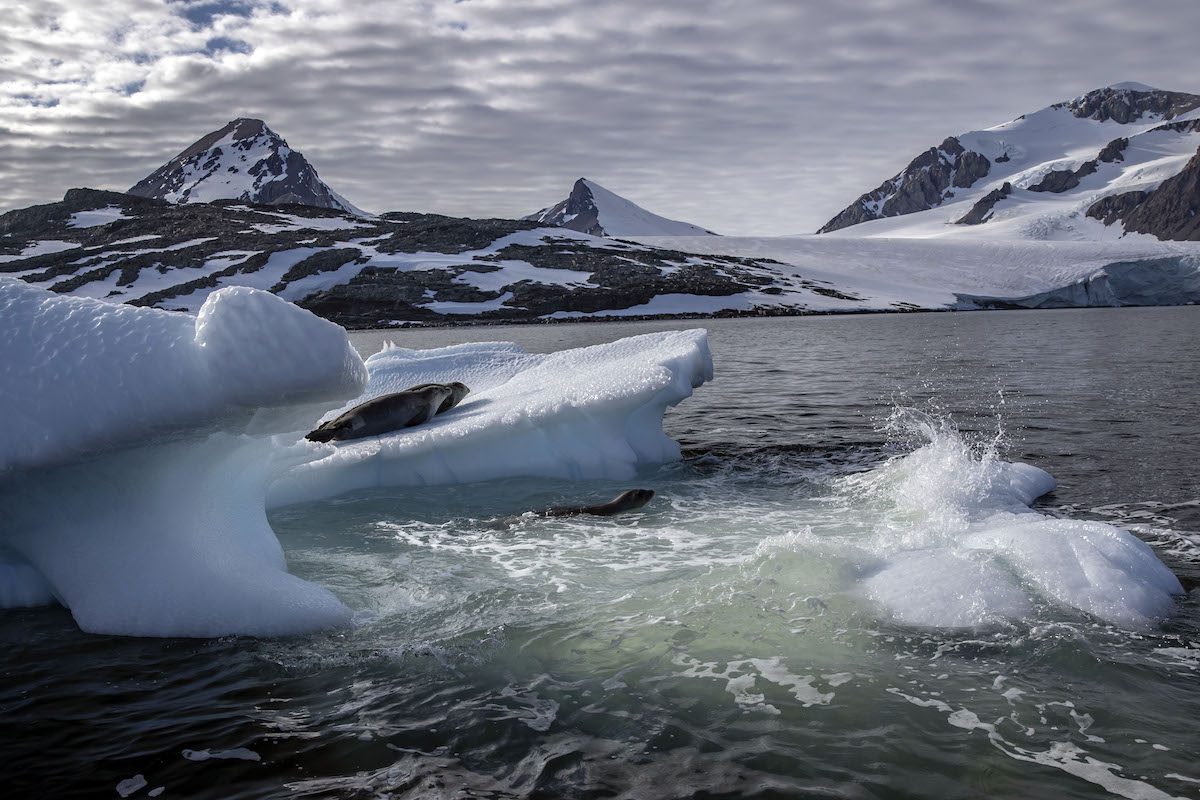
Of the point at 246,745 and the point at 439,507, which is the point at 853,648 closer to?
the point at 246,745

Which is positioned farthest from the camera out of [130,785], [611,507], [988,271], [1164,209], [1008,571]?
[1164,209]

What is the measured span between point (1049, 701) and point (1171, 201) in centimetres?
19027

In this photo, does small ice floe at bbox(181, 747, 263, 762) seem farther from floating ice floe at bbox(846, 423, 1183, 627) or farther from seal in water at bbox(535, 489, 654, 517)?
seal in water at bbox(535, 489, 654, 517)

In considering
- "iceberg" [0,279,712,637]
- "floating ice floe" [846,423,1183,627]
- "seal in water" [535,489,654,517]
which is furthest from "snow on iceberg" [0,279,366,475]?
"floating ice floe" [846,423,1183,627]

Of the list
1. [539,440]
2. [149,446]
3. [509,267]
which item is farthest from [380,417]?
[509,267]

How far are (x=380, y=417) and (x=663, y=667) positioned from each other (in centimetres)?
857

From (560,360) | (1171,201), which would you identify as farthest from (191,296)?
(1171,201)

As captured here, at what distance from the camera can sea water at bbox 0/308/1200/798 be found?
4145 mm

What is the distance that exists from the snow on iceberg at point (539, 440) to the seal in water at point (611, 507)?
5.74 ft

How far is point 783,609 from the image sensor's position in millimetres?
6188

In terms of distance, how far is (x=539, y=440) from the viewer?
11695 mm

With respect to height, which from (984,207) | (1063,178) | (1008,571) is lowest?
(1008,571)

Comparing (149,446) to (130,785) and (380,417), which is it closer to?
(130,785)

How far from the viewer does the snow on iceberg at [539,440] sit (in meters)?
11.1
